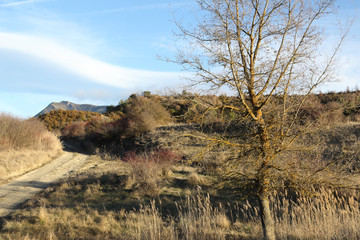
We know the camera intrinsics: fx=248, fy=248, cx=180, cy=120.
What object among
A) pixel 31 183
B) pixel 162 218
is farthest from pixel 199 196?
pixel 31 183

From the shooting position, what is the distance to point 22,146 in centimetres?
1659

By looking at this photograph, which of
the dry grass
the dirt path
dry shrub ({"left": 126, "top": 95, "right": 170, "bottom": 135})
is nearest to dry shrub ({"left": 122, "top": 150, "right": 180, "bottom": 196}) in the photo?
the dry grass

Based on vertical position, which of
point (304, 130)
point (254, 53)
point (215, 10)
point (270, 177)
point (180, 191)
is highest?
point (215, 10)

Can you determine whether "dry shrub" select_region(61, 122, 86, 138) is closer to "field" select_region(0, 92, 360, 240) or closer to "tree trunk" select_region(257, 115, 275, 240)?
"field" select_region(0, 92, 360, 240)

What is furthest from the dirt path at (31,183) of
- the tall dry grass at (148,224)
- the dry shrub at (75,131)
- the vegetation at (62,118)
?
the vegetation at (62,118)

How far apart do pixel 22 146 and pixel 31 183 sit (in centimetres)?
739

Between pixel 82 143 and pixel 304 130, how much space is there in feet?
79.0

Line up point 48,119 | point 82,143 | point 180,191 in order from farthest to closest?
point 48,119
point 82,143
point 180,191

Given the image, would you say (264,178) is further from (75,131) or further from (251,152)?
(75,131)

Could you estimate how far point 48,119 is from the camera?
3612 cm

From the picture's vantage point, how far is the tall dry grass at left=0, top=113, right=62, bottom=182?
12.6 metres

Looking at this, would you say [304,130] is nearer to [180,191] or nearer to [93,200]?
[180,191]

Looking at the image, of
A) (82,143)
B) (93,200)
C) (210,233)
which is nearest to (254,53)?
(210,233)

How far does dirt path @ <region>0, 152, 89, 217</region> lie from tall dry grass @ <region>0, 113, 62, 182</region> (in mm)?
650
